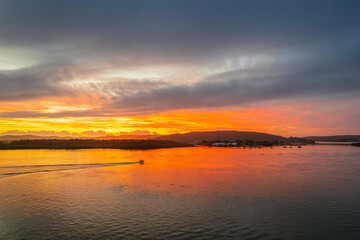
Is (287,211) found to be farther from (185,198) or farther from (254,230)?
(185,198)

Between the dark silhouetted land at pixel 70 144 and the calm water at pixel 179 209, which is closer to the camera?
the calm water at pixel 179 209

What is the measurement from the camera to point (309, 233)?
1661 centimetres

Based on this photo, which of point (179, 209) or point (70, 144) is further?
point (70, 144)

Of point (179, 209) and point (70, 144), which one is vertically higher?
point (70, 144)

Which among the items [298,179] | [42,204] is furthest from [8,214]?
[298,179]

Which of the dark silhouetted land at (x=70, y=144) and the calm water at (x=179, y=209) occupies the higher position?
the dark silhouetted land at (x=70, y=144)

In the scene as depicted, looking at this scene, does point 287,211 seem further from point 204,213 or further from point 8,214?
point 8,214

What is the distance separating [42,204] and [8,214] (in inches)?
131

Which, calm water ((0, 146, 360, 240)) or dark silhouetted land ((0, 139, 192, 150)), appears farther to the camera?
dark silhouetted land ((0, 139, 192, 150))

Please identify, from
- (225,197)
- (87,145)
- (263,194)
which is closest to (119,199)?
(225,197)

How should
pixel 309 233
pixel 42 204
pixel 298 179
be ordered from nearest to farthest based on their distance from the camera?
pixel 309 233, pixel 42 204, pixel 298 179

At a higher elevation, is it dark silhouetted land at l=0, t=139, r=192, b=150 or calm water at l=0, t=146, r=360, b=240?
dark silhouetted land at l=0, t=139, r=192, b=150

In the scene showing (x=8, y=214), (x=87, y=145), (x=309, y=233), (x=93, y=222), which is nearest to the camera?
(x=309, y=233)

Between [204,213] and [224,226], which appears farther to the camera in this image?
[204,213]
